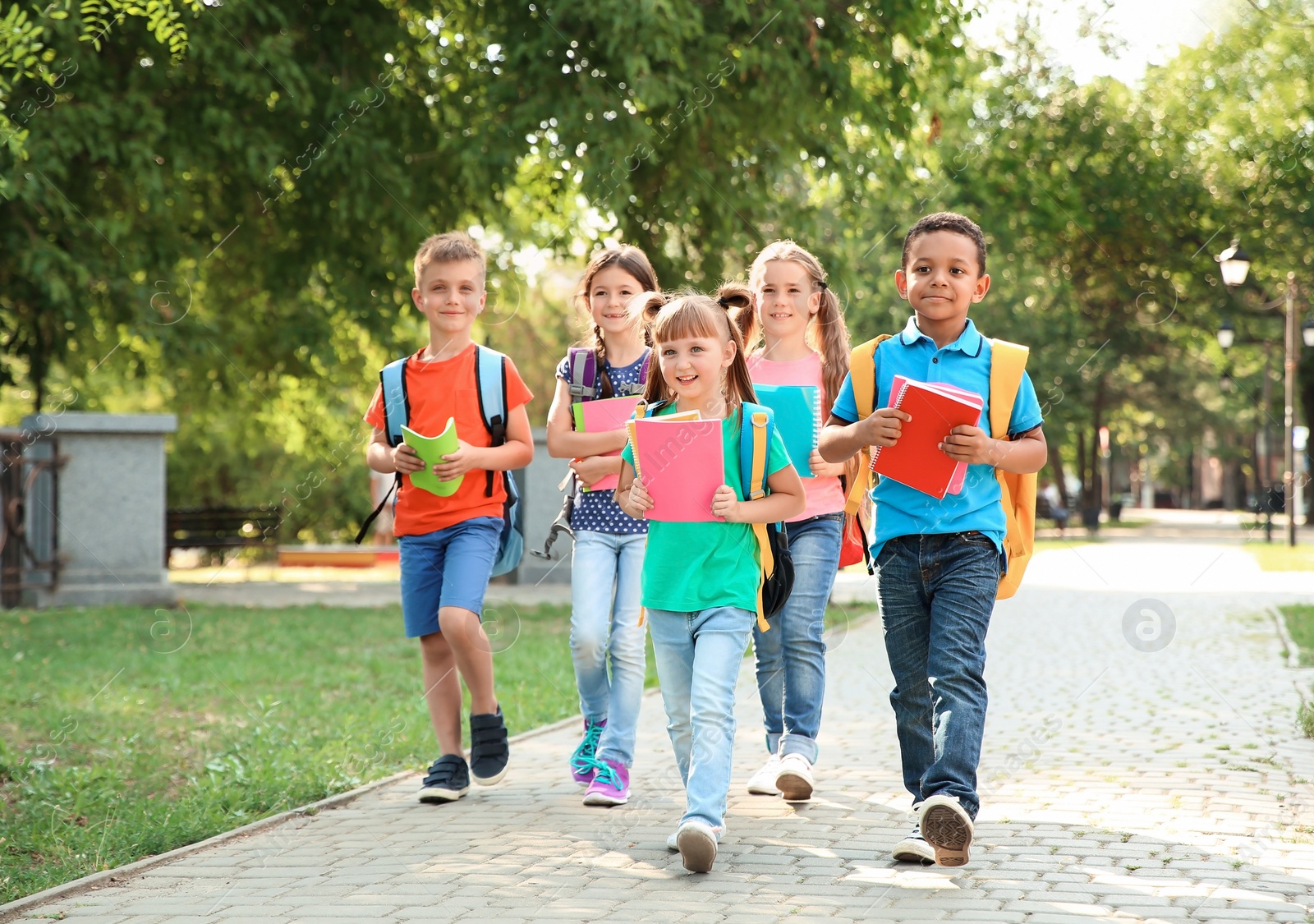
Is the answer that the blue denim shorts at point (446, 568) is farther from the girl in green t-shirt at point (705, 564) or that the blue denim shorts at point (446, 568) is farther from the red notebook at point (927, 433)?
the red notebook at point (927, 433)

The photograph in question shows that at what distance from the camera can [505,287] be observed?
17.1 m

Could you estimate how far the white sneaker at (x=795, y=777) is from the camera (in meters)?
5.07

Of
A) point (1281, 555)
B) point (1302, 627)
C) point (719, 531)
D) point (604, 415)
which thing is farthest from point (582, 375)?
point (1281, 555)

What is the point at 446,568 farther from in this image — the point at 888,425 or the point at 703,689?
the point at 888,425

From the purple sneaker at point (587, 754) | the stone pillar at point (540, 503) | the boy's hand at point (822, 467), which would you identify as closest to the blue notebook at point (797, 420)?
the boy's hand at point (822, 467)

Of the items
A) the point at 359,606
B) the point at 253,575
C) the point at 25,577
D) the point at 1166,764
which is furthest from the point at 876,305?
the point at 1166,764

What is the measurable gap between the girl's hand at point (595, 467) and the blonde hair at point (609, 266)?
10.6 inches

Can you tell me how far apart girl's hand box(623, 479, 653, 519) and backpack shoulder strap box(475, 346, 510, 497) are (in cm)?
102

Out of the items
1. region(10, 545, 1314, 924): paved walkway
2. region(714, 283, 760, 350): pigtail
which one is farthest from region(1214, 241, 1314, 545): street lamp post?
region(714, 283, 760, 350): pigtail

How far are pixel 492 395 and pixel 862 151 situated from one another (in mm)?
9601

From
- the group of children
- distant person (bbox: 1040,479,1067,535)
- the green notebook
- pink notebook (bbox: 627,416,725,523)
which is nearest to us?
the group of children

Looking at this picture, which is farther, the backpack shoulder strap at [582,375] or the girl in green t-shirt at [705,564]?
the backpack shoulder strap at [582,375]

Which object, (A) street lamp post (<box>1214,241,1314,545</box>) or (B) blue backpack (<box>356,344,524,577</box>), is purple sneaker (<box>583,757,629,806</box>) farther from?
(A) street lamp post (<box>1214,241,1314,545</box>)

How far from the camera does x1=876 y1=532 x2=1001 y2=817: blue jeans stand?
13.1ft
